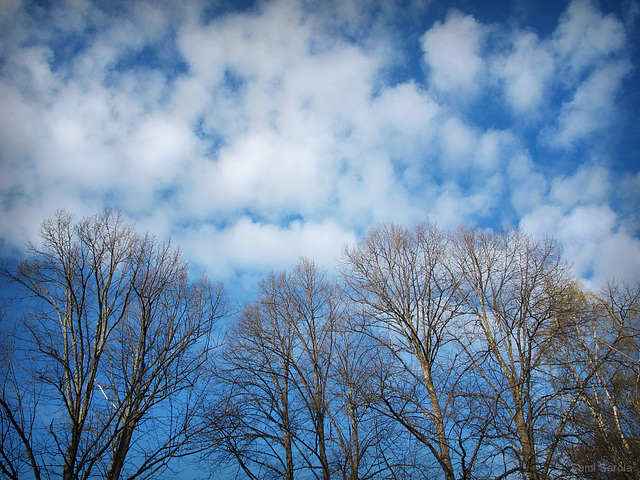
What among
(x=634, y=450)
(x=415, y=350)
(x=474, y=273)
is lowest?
(x=634, y=450)

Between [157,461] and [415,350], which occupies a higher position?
[415,350]

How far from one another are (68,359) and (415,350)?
9.37 meters

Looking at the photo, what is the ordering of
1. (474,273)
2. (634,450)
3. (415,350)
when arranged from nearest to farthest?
(634,450)
(415,350)
(474,273)

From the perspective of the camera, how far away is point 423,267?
11.4 metres

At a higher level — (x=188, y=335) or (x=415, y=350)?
(x=188, y=335)

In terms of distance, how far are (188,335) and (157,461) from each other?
10.3ft

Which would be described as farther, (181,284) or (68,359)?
(181,284)

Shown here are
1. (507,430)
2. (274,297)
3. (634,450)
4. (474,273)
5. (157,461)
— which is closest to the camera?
(507,430)

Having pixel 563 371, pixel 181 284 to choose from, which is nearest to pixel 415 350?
pixel 563 371

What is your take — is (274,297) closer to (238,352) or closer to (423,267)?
(238,352)

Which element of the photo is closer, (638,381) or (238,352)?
→ (638,381)

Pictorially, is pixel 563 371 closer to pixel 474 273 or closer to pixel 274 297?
pixel 474 273

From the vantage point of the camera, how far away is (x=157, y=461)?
28.8 feet

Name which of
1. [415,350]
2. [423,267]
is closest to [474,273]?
[423,267]
